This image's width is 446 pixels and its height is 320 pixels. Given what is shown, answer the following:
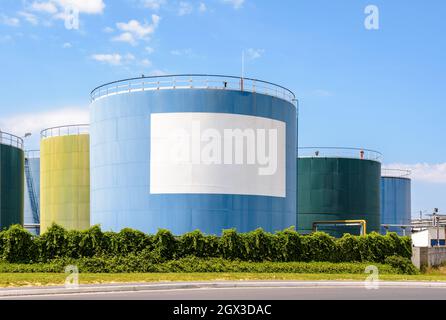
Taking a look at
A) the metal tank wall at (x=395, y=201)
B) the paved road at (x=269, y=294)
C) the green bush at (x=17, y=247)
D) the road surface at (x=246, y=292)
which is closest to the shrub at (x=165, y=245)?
the green bush at (x=17, y=247)

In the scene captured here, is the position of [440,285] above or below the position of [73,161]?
below

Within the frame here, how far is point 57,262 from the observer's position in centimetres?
3005

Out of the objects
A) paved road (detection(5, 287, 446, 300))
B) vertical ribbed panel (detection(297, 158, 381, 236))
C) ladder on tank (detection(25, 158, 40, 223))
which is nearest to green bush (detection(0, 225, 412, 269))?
paved road (detection(5, 287, 446, 300))

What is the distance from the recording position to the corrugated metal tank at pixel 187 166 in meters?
35.5

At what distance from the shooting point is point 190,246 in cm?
3169

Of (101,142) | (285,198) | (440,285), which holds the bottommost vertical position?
(440,285)

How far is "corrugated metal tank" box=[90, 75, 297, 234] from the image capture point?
35.5 m

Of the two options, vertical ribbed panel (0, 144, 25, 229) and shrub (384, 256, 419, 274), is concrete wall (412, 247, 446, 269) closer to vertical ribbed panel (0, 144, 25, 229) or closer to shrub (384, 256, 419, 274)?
shrub (384, 256, 419, 274)

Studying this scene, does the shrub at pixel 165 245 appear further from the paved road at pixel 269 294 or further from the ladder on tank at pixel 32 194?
the ladder on tank at pixel 32 194

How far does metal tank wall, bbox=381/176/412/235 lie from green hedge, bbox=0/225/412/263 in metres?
32.7

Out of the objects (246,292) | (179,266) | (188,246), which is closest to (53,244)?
(179,266)

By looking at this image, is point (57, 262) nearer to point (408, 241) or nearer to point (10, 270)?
point (10, 270)
